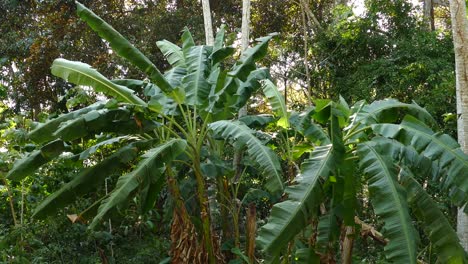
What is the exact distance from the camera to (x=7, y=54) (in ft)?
44.7

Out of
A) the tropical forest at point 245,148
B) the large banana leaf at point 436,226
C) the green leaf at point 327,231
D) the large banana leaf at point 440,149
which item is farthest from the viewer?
the green leaf at point 327,231

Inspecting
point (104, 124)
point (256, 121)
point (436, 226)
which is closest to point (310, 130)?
point (256, 121)

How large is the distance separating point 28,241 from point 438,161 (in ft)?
19.3

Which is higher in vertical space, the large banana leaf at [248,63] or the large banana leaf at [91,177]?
the large banana leaf at [248,63]

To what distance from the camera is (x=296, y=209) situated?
4.69 meters

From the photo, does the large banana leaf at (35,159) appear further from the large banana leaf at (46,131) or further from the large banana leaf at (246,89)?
the large banana leaf at (246,89)

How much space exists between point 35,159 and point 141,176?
1.63 m

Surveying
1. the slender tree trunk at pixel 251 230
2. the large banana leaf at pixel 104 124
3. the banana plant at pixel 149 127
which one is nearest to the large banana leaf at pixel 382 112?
the banana plant at pixel 149 127

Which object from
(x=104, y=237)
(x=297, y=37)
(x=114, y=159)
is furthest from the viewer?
(x=297, y=37)

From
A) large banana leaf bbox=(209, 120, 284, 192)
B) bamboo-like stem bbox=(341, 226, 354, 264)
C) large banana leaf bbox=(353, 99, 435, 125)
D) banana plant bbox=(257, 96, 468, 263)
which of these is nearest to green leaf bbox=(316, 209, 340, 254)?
banana plant bbox=(257, 96, 468, 263)

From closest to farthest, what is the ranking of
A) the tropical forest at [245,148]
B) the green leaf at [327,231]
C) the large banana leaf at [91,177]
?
1. the tropical forest at [245,148]
2. the green leaf at [327,231]
3. the large banana leaf at [91,177]

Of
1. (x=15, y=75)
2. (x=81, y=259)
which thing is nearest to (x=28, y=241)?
(x=81, y=259)

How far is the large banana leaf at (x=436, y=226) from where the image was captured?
16.2ft

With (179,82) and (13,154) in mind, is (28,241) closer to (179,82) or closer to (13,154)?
(13,154)
